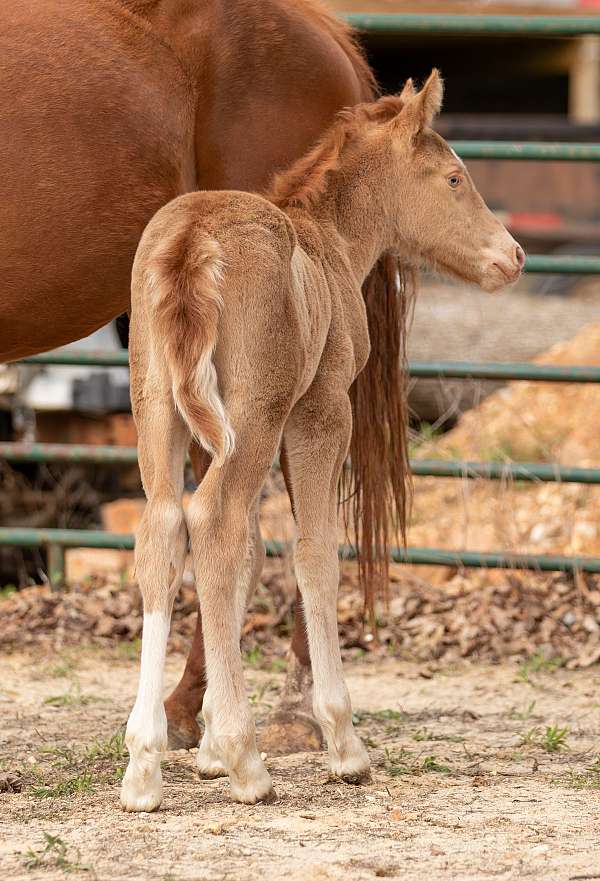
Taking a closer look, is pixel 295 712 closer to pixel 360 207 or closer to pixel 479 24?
pixel 360 207

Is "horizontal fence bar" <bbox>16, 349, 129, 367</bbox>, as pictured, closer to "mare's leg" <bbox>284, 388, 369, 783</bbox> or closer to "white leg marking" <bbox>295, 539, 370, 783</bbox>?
"mare's leg" <bbox>284, 388, 369, 783</bbox>

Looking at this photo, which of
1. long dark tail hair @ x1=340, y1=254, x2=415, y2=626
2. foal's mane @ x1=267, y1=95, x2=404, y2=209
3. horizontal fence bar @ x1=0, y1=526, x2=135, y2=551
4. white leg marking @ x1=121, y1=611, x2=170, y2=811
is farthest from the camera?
horizontal fence bar @ x1=0, y1=526, x2=135, y2=551

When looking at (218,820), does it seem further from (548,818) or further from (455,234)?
(455,234)

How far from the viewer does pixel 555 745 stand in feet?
12.1

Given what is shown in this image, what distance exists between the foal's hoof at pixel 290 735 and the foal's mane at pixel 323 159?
4.82ft

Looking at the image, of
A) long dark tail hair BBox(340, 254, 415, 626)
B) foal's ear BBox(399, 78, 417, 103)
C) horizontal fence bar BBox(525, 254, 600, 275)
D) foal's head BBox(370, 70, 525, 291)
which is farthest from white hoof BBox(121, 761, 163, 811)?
horizontal fence bar BBox(525, 254, 600, 275)

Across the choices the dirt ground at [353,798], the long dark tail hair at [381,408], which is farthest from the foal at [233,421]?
the long dark tail hair at [381,408]

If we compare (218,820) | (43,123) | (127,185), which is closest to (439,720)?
(218,820)

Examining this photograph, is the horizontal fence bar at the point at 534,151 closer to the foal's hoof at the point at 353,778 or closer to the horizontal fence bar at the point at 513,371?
the horizontal fence bar at the point at 513,371

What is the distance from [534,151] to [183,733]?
290 centimetres

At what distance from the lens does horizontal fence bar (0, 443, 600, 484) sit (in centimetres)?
536

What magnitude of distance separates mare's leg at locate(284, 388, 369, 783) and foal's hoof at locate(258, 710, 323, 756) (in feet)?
1.49

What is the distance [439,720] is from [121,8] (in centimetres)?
239

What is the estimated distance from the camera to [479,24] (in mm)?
5422
